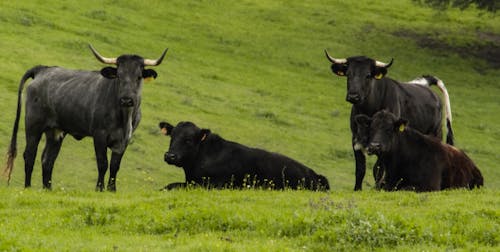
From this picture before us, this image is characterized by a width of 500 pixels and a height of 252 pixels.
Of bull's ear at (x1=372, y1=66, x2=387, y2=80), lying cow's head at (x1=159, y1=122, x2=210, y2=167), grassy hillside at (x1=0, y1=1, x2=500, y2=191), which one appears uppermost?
bull's ear at (x1=372, y1=66, x2=387, y2=80)

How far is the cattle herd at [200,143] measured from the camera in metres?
18.5

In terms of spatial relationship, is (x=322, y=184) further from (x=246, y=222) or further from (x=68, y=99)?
(x=246, y=222)

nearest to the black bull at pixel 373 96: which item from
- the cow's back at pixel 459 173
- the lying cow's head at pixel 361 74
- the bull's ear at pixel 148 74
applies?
the lying cow's head at pixel 361 74

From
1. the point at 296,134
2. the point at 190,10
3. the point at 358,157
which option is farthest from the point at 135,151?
the point at 190,10

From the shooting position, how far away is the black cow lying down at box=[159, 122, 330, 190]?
1886cm

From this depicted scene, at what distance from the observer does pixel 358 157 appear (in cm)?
2039

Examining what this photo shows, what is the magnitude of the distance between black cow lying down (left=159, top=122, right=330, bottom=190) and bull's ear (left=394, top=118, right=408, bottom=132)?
1.66 meters

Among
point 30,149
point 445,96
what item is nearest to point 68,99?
point 30,149

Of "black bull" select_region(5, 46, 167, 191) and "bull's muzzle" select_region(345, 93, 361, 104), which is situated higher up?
"bull's muzzle" select_region(345, 93, 361, 104)

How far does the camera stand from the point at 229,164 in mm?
18938

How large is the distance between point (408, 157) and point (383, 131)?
0.62m

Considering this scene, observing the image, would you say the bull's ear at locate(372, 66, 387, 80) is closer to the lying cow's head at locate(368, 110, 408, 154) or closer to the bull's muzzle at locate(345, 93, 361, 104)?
the bull's muzzle at locate(345, 93, 361, 104)

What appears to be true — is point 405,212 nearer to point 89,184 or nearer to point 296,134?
point 89,184

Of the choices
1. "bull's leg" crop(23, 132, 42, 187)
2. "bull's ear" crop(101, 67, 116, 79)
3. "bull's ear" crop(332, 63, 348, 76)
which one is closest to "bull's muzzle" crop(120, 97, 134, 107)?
"bull's ear" crop(101, 67, 116, 79)
